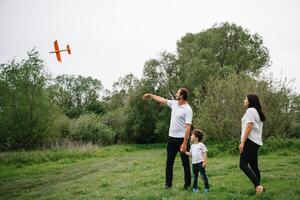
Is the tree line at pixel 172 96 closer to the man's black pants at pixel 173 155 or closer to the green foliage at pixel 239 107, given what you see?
the green foliage at pixel 239 107

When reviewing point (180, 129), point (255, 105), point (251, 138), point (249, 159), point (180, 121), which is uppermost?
point (255, 105)

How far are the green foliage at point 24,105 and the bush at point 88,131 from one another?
8963 millimetres

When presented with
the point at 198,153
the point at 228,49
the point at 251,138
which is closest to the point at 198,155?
the point at 198,153

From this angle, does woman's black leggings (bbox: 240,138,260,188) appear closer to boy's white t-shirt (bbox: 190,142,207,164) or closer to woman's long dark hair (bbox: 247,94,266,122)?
woman's long dark hair (bbox: 247,94,266,122)

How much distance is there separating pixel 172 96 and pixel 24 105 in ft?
67.8

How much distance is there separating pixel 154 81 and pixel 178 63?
4.38m

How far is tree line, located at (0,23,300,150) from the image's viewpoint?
895 inches

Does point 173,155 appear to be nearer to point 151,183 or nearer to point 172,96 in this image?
point 151,183

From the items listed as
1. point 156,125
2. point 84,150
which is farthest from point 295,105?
point 156,125

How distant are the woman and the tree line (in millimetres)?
14699

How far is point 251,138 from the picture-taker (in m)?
7.32

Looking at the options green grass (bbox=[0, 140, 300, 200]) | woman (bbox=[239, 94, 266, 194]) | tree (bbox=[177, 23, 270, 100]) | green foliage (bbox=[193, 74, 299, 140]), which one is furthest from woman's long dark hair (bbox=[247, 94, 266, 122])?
tree (bbox=[177, 23, 270, 100])

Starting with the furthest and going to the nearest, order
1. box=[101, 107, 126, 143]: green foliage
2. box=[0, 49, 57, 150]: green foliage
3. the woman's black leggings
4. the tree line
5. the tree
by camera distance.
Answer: box=[101, 107, 126, 143]: green foliage → the tree → box=[0, 49, 57, 150]: green foliage → the tree line → the woman's black leggings

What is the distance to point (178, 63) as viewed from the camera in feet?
151
